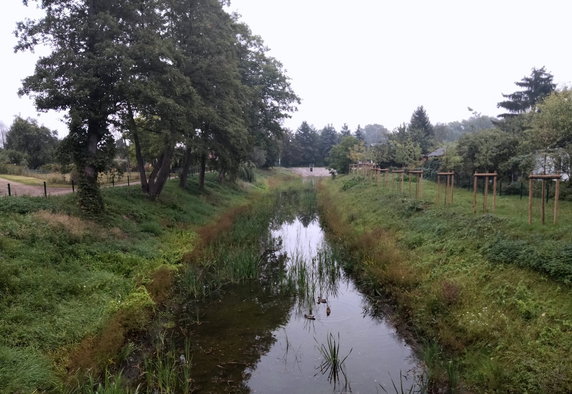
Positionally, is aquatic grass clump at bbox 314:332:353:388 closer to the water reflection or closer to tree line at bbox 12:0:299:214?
the water reflection

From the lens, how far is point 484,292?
28.3 ft

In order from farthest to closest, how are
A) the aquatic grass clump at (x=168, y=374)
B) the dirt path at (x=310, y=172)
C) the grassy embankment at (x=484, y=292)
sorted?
the dirt path at (x=310, y=172)
the aquatic grass clump at (x=168, y=374)
the grassy embankment at (x=484, y=292)

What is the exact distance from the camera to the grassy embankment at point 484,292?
21.1 feet

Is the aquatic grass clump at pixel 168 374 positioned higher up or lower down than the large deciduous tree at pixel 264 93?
lower down

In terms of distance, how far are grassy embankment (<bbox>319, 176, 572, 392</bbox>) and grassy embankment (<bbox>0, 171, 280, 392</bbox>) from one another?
258 inches

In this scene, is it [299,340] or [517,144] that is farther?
[517,144]

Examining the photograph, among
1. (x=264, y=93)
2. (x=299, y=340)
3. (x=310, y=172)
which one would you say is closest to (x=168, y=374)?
(x=299, y=340)

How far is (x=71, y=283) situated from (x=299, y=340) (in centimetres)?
574

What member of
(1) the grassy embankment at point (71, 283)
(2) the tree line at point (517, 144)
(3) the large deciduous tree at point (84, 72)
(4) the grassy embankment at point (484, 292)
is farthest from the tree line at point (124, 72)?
(2) the tree line at point (517, 144)

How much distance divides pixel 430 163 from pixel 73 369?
37.8 meters

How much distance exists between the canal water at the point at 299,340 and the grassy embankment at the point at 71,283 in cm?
186

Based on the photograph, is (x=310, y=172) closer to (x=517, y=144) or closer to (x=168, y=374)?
(x=517, y=144)

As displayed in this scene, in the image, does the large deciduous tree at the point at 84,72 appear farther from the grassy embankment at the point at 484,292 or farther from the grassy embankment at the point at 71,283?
the grassy embankment at the point at 484,292

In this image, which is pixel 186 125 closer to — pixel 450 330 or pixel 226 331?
pixel 226 331
